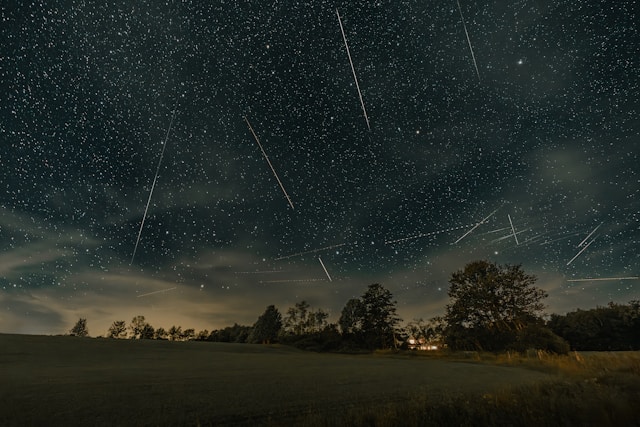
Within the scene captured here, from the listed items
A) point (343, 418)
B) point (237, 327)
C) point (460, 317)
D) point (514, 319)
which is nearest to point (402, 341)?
point (460, 317)

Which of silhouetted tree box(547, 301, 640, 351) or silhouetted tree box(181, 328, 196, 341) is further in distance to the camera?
silhouetted tree box(181, 328, 196, 341)

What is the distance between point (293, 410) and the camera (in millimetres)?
7379

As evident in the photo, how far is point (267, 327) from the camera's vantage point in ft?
307

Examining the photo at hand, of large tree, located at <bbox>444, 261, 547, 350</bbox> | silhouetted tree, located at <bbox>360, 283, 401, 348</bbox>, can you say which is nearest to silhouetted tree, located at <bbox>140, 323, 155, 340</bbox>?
silhouetted tree, located at <bbox>360, 283, 401, 348</bbox>

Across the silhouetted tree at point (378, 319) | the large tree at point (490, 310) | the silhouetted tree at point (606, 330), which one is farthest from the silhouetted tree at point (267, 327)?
the silhouetted tree at point (606, 330)

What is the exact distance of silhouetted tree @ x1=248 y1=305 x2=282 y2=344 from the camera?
92500 millimetres

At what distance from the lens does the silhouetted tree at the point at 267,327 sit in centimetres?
9250

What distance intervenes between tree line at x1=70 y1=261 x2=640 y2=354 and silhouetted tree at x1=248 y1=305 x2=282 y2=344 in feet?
0.93

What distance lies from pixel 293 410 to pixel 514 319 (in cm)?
5303

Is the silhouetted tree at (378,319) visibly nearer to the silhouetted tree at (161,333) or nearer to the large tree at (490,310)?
the large tree at (490,310)

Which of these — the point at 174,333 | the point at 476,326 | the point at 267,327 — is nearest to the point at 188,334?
the point at 174,333

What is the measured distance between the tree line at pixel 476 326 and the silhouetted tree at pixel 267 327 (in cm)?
28

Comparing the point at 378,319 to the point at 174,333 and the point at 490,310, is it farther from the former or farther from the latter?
the point at 174,333

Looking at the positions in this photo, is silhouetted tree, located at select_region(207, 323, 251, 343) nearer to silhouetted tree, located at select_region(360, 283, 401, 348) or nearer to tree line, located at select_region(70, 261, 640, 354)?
tree line, located at select_region(70, 261, 640, 354)
